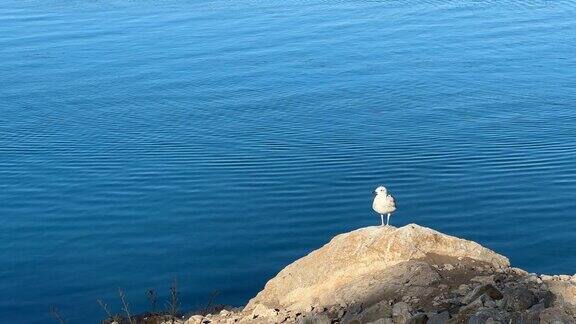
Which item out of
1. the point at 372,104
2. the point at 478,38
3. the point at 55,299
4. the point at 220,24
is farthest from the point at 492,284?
the point at 220,24

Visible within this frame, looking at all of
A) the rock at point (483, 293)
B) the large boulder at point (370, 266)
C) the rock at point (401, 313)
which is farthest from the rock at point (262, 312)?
the rock at point (483, 293)

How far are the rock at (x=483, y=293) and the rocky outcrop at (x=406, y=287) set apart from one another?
13 mm

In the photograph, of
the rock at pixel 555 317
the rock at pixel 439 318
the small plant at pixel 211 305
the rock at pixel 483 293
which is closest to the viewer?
the rock at pixel 555 317

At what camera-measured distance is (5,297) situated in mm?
21641

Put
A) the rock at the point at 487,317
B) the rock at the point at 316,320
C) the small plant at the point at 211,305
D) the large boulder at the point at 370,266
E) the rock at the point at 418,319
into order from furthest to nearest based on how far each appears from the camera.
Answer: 1. the small plant at the point at 211,305
2. the large boulder at the point at 370,266
3. the rock at the point at 316,320
4. the rock at the point at 418,319
5. the rock at the point at 487,317

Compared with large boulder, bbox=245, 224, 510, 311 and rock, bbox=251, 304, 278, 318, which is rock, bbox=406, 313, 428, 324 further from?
rock, bbox=251, 304, 278, 318

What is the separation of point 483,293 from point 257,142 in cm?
2131

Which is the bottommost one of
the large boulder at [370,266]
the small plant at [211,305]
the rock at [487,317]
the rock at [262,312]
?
the small plant at [211,305]

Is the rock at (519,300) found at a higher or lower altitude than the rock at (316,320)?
higher

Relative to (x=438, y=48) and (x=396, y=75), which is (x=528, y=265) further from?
(x=438, y=48)

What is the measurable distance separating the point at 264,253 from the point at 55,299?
5358 millimetres

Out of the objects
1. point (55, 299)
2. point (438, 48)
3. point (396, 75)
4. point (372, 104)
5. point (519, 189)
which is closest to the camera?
point (55, 299)

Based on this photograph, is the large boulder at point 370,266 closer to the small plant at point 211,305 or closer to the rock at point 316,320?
the rock at point 316,320

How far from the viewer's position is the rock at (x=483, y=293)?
12.0m
